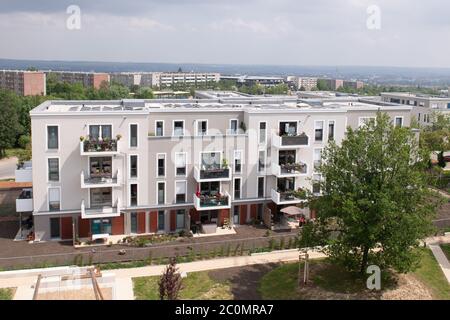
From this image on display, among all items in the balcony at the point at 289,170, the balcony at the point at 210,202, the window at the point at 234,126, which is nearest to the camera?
the balcony at the point at 210,202

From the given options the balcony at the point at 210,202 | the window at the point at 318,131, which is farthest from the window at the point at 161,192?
the window at the point at 318,131

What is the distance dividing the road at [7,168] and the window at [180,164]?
98.1 ft

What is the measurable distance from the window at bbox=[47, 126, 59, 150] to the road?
27227 mm

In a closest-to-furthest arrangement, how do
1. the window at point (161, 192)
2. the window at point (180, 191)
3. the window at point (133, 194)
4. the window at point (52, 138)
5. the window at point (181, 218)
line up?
the window at point (52, 138) < the window at point (133, 194) < the window at point (161, 192) < the window at point (180, 191) < the window at point (181, 218)

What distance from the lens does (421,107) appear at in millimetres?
74875

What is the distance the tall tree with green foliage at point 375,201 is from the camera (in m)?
23.7

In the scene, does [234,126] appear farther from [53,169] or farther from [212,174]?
[53,169]

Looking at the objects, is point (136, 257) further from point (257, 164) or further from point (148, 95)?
point (148, 95)

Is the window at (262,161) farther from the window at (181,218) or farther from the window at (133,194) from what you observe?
the window at (133,194)

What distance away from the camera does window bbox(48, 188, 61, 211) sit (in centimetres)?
3266

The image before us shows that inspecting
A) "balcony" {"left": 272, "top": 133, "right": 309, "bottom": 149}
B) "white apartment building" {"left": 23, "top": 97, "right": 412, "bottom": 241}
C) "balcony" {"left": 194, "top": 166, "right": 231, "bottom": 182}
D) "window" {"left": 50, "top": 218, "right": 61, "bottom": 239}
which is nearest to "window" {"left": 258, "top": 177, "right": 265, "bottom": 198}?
"white apartment building" {"left": 23, "top": 97, "right": 412, "bottom": 241}

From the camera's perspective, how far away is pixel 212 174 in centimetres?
3469

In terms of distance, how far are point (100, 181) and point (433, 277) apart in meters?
21.5
